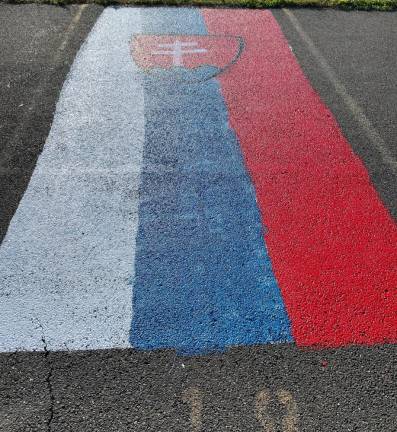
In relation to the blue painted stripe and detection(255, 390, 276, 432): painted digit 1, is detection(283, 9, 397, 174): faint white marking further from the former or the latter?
detection(255, 390, 276, 432): painted digit 1

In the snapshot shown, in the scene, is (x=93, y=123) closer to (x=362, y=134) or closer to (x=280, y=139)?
(x=280, y=139)

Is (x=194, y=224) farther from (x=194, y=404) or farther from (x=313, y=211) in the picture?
(x=194, y=404)

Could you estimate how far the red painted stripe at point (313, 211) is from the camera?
4.04m

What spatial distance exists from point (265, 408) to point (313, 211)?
2.32 meters

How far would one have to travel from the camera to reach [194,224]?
475cm

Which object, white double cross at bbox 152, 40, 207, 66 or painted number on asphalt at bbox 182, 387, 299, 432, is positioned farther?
white double cross at bbox 152, 40, 207, 66

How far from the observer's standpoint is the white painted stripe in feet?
12.5

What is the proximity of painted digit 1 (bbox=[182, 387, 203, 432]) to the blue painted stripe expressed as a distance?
345 mm

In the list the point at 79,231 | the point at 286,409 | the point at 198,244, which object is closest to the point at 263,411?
the point at 286,409

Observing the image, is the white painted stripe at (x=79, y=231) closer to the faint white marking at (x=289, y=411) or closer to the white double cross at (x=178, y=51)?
the white double cross at (x=178, y=51)

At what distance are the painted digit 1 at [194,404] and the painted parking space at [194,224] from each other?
1.16 feet

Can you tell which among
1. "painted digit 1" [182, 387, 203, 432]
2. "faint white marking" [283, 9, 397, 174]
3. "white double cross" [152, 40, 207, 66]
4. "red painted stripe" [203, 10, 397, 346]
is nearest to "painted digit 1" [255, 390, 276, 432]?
"painted digit 1" [182, 387, 203, 432]

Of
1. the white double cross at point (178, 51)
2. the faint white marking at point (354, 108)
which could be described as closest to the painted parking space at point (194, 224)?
the white double cross at point (178, 51)

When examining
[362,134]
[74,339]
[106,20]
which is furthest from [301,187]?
[106,20]
